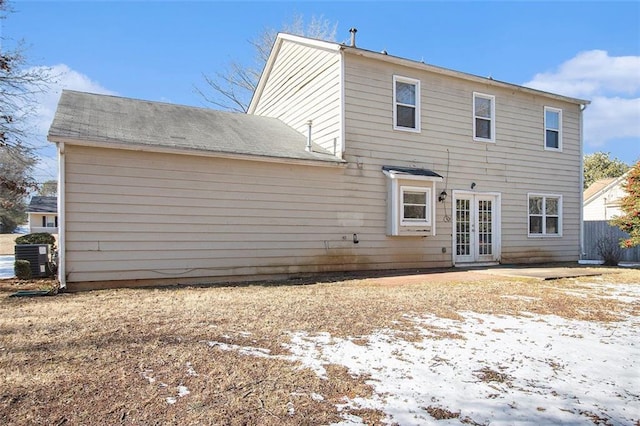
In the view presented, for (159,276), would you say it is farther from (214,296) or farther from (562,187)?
(562,187)

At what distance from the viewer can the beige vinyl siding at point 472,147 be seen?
9.63 metres

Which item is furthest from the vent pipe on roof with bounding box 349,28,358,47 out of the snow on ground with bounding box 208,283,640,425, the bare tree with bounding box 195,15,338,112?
the bare tree with bounding box 195,15,338,112

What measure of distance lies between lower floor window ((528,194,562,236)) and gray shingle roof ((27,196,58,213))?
36.5 m

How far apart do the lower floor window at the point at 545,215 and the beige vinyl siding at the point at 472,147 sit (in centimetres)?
21

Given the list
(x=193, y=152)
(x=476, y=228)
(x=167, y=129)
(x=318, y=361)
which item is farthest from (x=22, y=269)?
(x=476, y=228)

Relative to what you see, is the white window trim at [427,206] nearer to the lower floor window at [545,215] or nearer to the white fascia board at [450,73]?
the white fascia board at [450,73]

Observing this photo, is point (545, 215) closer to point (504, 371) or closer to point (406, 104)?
point (406, 104)

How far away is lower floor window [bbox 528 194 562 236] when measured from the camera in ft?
39.6

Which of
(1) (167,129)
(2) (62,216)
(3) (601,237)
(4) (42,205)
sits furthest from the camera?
(4) (42,205)

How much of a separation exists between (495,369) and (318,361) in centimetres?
142

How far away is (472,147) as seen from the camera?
11047 mm

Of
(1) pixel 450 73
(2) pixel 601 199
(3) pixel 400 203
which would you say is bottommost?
(3) pixel 400 203

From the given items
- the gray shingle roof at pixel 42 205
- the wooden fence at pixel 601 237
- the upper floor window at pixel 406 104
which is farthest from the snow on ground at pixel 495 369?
the gray shingle roof at pixel 42 205

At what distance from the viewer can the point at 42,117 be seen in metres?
11.8
